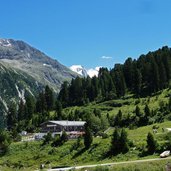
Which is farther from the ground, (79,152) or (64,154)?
(79,152)

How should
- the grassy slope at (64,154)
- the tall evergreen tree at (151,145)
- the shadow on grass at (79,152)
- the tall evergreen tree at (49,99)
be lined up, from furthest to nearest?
1. the tall evergreen tree at (49,99)
2. the shadow on grass at (79,152)
3. the grassy slope at (64,154)
4. the tall evergreen tree at (151,145)

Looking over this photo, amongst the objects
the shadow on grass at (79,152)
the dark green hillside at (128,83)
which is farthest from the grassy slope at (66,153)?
the dark green hillside at (128,83)

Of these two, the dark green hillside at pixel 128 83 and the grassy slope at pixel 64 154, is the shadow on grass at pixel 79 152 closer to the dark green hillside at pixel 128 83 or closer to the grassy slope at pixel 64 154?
the grassy slope at pixel 64 154

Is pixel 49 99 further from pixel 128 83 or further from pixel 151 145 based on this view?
pixel 151 145

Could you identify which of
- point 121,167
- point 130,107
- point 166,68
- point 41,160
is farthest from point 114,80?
point 121,167

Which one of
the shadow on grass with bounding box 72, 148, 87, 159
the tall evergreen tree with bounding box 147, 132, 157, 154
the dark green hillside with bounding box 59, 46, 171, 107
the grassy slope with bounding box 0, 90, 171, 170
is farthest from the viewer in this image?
the dark green hillside with bounding box 59, 46, 171, 107

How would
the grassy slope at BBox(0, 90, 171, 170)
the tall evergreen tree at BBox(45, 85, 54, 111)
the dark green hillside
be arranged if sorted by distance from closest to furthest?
the grassy slope at BBox(0, 90, 171, 170) < the dark green hillside < the tall evergreen tree at BBox(45, 85, 54, 111)

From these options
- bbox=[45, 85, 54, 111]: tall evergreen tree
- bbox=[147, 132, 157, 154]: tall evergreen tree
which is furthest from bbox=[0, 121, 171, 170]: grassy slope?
bbox=[45, 85, 54, 111]: tall evergreen tree

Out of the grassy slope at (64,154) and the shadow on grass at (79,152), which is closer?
the grassy slope at (64,154)

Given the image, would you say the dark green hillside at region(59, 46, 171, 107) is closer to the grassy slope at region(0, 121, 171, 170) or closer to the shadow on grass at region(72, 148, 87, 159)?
the grassy slope at region(0, 121, 171, 170)

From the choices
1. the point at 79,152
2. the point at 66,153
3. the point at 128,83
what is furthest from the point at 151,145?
the point at 128,83

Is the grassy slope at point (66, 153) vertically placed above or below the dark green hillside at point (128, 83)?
below

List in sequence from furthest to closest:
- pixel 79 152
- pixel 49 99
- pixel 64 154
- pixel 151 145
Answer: pixel 49 99 < pixel 64 154 < pixel 79 152 < pixel 151 145

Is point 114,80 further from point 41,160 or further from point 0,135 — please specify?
point 41,160
